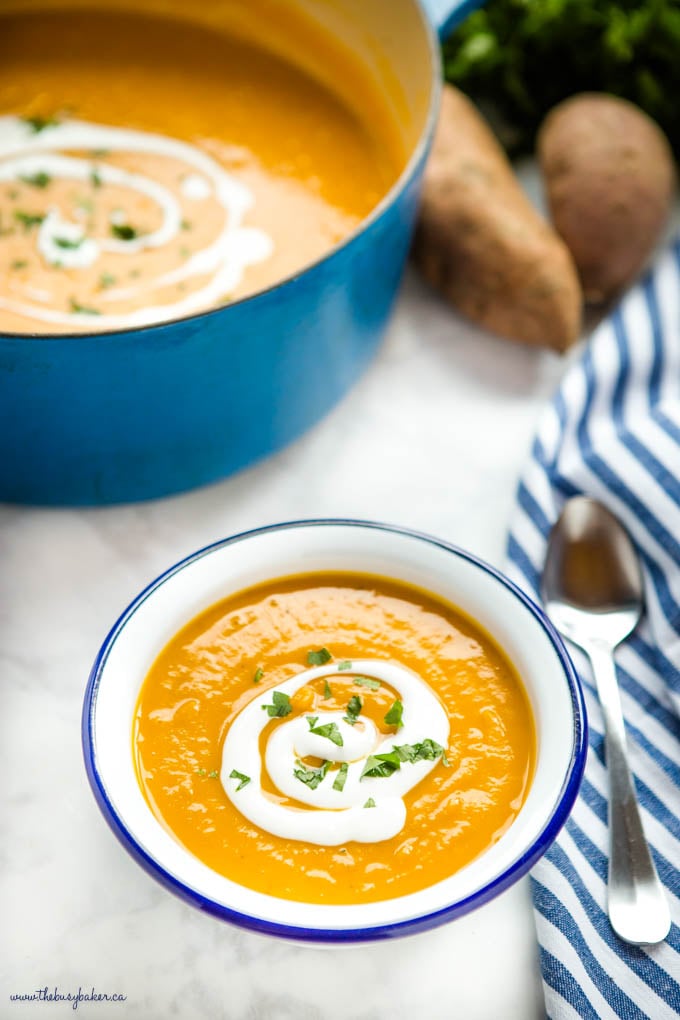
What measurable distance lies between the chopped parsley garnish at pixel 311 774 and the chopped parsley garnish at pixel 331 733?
3 centimetres

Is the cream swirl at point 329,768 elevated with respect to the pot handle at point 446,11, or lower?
lower

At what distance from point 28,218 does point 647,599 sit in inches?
42.3

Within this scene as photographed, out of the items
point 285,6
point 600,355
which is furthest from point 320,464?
point 285,6

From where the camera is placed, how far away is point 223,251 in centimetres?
168

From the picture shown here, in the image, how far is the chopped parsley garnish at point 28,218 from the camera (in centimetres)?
169

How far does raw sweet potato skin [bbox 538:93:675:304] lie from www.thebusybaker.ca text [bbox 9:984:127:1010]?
51.5 inches

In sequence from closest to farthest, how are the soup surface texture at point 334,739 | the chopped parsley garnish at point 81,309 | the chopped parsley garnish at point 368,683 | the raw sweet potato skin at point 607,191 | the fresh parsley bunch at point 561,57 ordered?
the soup surface texture at point 334,739 < the chopped parsley garnish at point 368,683 < the chopped parsley garnish at point 81,309 < the raw sweet potato skin at point 607,191 < the fresh parsley bunch at point 561,57

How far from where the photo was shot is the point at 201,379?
1.36 m

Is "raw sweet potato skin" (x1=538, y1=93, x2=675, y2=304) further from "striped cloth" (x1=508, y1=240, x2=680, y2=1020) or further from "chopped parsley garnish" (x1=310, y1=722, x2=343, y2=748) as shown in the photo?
"chopped parsley garnish" (x1=310, y1=722, x2=343, y2=748)

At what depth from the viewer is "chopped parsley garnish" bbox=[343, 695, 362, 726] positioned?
3.92 ft

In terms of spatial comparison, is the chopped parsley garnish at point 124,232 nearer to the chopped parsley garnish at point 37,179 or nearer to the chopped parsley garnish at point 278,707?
the chopped parsley garnish at point 37,179

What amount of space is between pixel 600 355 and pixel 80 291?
0.79 metres

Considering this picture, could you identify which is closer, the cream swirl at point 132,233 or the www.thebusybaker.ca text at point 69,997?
the www.thebusybaker.ca text at point 69,997

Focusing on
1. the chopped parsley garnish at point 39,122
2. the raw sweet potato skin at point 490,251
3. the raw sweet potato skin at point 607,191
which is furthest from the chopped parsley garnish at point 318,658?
the chopped parsley garnish at point 39,122
